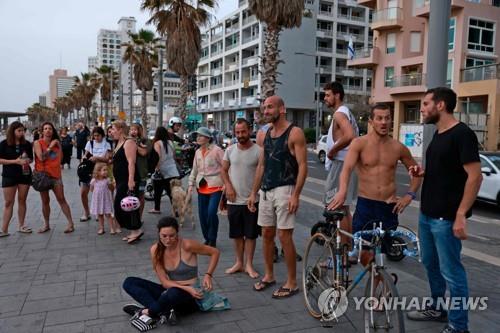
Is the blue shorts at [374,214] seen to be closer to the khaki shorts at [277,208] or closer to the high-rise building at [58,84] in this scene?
the khaki shorts at [277,208]

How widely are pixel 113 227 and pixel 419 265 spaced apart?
4646 mm

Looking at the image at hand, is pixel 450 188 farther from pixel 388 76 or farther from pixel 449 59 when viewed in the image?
pixel 388 76

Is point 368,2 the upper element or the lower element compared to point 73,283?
upper

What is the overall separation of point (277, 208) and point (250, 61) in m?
59.4

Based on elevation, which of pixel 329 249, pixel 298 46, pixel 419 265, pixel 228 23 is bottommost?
pixel 419 265

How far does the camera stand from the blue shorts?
12.9 feet

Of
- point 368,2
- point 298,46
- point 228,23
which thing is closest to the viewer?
point 368,2

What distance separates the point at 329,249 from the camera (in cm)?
369

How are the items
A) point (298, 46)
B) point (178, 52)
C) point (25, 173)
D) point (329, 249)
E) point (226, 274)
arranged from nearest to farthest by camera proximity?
point (329, 249), point (226, 274), point (25, 173), point (178, 52), point (298, 46)

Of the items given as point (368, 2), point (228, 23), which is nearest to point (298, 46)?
point (228, 23)

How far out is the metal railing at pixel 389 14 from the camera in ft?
120

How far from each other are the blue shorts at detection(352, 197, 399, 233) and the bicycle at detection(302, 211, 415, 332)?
0.39 m

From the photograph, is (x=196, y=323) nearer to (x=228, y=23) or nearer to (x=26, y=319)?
(x=26, y=319)

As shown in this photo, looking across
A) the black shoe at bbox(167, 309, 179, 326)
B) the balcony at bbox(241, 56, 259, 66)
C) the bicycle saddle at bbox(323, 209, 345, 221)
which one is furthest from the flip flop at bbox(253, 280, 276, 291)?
the balcony at bbox(241, 56, 259, 66)
